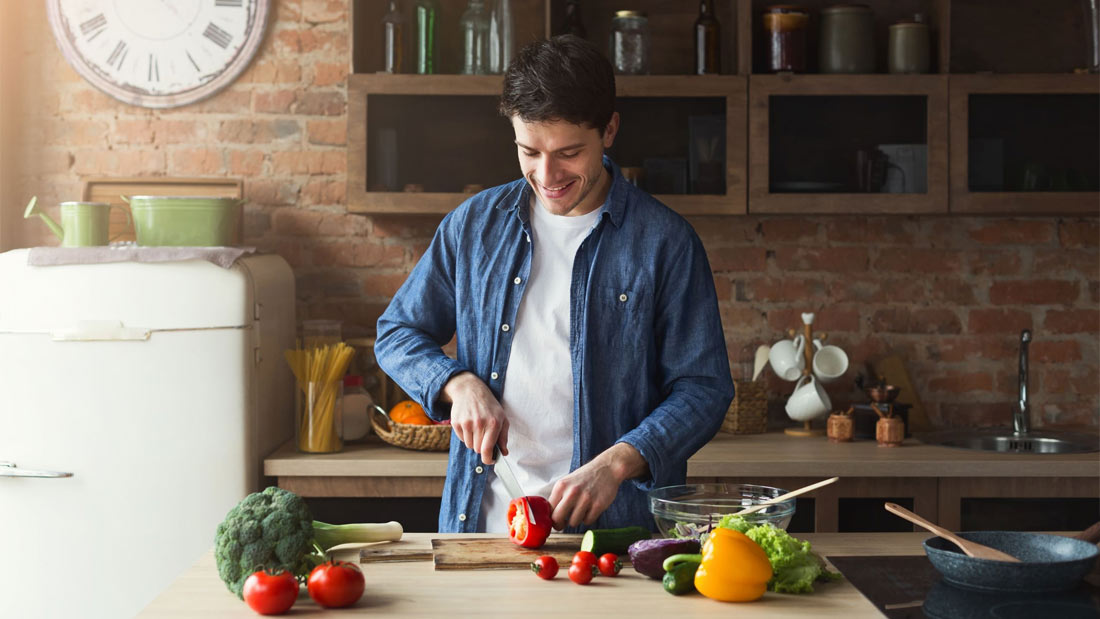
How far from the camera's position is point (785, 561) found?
147cm

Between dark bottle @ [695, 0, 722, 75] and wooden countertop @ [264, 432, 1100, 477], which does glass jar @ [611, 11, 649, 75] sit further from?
wooden countertop @ [264, 432, 1100, 477]

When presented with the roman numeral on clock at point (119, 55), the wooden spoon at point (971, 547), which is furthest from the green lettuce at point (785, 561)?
the roman numeral on clock at point (119, 55)

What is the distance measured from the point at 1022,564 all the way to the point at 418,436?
1812 millimetres

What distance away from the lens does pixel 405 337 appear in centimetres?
201

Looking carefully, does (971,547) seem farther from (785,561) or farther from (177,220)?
(177,220)

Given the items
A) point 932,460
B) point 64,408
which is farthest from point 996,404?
point 64,408

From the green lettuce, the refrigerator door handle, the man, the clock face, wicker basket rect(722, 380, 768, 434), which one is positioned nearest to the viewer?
the green lettuce

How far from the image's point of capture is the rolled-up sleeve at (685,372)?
72.3 inches

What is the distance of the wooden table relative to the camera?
2797 mm

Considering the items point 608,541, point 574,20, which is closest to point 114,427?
point 608,541

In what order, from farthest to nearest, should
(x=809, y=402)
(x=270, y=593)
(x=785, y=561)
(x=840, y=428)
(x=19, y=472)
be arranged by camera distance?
(x=809, y=402) → (x=840, y=428) → (x=19, y=472) → (x=785, y=561) → (x=270, y=593)

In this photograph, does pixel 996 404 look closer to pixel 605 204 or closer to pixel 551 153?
pixel 605 204

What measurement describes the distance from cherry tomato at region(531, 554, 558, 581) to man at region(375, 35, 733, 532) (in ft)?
1.17

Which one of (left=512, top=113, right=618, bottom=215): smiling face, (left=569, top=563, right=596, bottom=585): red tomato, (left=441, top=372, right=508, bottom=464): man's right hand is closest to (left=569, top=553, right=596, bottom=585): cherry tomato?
(left=569, top=563, right=596, bottom=585): red tomato
